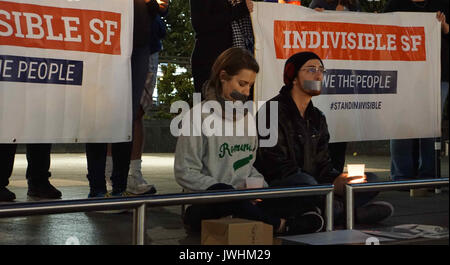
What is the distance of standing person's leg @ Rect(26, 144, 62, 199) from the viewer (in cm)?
639

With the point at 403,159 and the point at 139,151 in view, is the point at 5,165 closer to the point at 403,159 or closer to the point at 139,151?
the point at 139,151

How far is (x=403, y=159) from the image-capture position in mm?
7867

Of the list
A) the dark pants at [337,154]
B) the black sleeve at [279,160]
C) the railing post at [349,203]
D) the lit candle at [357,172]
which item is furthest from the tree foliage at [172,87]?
the railing post at [349,203]

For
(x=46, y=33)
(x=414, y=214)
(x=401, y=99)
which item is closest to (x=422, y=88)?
(x=401, y=99)

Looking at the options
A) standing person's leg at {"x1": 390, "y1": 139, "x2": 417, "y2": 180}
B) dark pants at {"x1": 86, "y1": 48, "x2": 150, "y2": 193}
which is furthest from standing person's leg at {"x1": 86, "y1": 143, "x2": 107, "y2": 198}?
standing person's leg at {"x1": 390, "y1": 139, "x2": 417, "y2": 180}

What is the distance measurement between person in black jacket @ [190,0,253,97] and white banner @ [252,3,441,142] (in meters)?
0.36

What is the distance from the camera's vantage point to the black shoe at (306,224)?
16.4 feet

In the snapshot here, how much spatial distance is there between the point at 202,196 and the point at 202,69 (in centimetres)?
314

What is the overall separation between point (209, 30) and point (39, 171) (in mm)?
1723

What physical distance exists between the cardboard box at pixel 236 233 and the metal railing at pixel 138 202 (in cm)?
36

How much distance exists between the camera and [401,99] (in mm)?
7695

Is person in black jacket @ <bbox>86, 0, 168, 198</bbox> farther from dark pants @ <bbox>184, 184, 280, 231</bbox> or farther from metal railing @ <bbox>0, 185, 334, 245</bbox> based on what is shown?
metal railing @ <bbox>0, 185, 334, 245</bbox>

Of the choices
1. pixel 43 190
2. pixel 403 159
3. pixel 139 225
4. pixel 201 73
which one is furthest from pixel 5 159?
pixel 403 159

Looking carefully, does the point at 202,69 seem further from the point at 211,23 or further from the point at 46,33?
the point at 46,33
